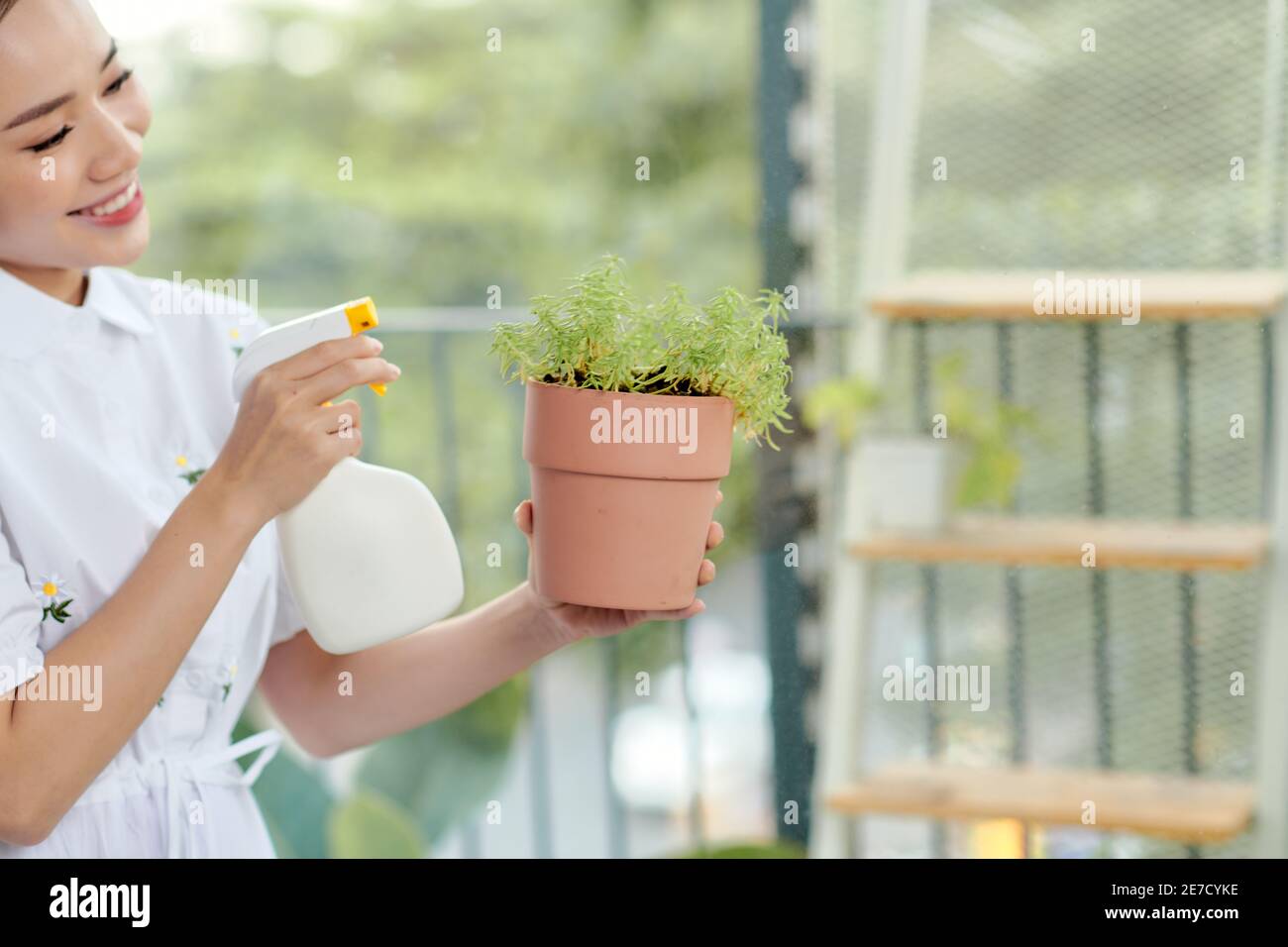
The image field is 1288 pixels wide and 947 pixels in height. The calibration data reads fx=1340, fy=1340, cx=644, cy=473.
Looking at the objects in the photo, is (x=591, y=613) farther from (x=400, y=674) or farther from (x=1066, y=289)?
(x=1066, y=289)

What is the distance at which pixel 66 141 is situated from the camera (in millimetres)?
723

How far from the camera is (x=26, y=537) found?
2.43ft

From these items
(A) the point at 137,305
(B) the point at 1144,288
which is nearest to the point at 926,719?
(B) the point at 1144,288

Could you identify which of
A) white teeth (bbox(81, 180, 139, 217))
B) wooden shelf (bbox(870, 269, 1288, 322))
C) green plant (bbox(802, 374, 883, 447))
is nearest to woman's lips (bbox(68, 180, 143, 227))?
white teeth (bbox(81, 180, 139, 217))

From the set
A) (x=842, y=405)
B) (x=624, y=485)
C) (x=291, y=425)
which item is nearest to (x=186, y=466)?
(x=291, y=425)

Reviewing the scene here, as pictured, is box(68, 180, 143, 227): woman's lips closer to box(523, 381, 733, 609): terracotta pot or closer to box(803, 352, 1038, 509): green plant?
box(523, 381, 733, 609): terracotta pot

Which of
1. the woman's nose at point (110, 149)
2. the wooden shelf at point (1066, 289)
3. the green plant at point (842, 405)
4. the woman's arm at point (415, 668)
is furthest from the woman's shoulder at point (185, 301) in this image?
the wooden shelf at point (1066, 289)

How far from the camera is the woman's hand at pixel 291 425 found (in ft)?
2.27

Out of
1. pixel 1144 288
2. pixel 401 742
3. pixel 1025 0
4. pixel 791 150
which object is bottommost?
pixel 401 742

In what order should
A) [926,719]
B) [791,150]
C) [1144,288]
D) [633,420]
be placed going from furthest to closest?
[926,719]
[1144,288]
[791,150]
[633,420]

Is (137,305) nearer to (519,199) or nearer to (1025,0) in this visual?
(1025,0)

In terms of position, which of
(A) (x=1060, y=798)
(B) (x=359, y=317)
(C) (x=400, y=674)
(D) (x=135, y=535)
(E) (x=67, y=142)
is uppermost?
(E) (x=67, y=142)

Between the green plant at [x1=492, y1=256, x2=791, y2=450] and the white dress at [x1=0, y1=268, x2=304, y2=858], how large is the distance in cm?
24
